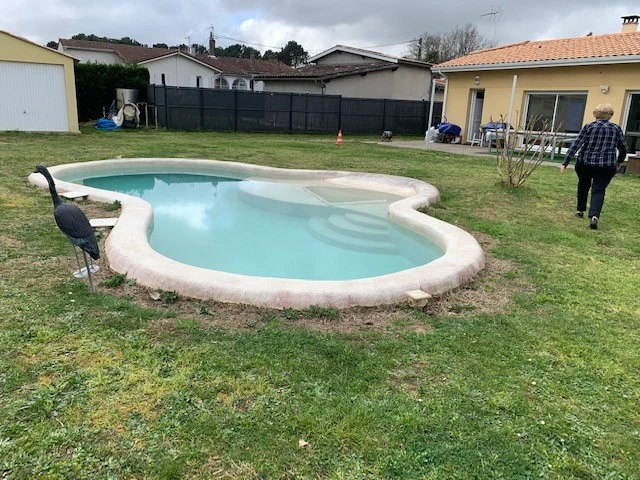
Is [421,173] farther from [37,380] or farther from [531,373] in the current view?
[37,380]

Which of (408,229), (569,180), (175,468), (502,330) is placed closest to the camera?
(175,468)

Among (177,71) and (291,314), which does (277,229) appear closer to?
(291,314)

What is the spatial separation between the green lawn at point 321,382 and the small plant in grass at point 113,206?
5.60 ft

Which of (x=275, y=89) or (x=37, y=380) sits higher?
(x=275, y=89)

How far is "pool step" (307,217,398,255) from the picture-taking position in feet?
21.6

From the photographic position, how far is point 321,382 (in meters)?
2.82

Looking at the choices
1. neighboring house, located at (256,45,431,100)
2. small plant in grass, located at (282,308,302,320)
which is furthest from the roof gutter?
small plant in grass, located at (282,308,302,320)

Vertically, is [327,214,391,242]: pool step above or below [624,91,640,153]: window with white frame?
below

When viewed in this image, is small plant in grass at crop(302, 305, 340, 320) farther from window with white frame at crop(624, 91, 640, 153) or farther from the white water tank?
the white water tank

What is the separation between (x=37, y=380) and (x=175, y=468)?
110 cm

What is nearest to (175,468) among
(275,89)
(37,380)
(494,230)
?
(37,380)

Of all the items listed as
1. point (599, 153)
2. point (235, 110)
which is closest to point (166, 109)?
point (235, 110)

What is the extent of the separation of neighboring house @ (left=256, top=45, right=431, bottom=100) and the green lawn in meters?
22.4

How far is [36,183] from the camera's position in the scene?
802cm
